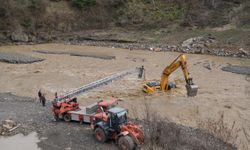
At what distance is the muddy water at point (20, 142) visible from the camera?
18.8m

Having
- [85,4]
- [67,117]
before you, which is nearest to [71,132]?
[67,117]

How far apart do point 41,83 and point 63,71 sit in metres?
3.56

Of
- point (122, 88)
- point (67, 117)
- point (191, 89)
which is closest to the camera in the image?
point (67, 117)

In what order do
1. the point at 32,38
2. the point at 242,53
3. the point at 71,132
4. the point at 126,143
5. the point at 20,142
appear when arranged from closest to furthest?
the point at 126,143
the point at 20,142
the point at 71,132
the point at 242,53
the point at 32,38

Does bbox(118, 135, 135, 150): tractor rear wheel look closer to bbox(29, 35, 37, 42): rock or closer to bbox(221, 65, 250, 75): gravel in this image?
bbox(221, 65, 250, 75): gravel

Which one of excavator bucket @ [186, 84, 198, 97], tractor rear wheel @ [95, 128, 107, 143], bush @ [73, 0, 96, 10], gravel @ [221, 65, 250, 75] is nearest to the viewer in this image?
tractor rear wheel @ [95, 128, 107, 143]

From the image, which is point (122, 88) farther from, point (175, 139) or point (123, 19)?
point (123, 19)

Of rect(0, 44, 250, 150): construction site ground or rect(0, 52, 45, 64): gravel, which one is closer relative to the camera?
rect(0, 44, 250, 150): construction site ground

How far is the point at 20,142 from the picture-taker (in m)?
19.2

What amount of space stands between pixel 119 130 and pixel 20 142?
4.64 m

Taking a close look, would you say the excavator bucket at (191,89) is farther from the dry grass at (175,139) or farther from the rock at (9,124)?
the rock at (9,124)

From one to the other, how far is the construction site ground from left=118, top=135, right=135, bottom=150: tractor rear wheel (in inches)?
34.7

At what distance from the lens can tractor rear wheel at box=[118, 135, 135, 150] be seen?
16812 mm

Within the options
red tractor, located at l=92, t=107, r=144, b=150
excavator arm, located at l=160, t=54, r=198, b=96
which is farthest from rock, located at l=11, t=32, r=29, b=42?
red tractor, located at l=92, t=107, r=144, b=150
